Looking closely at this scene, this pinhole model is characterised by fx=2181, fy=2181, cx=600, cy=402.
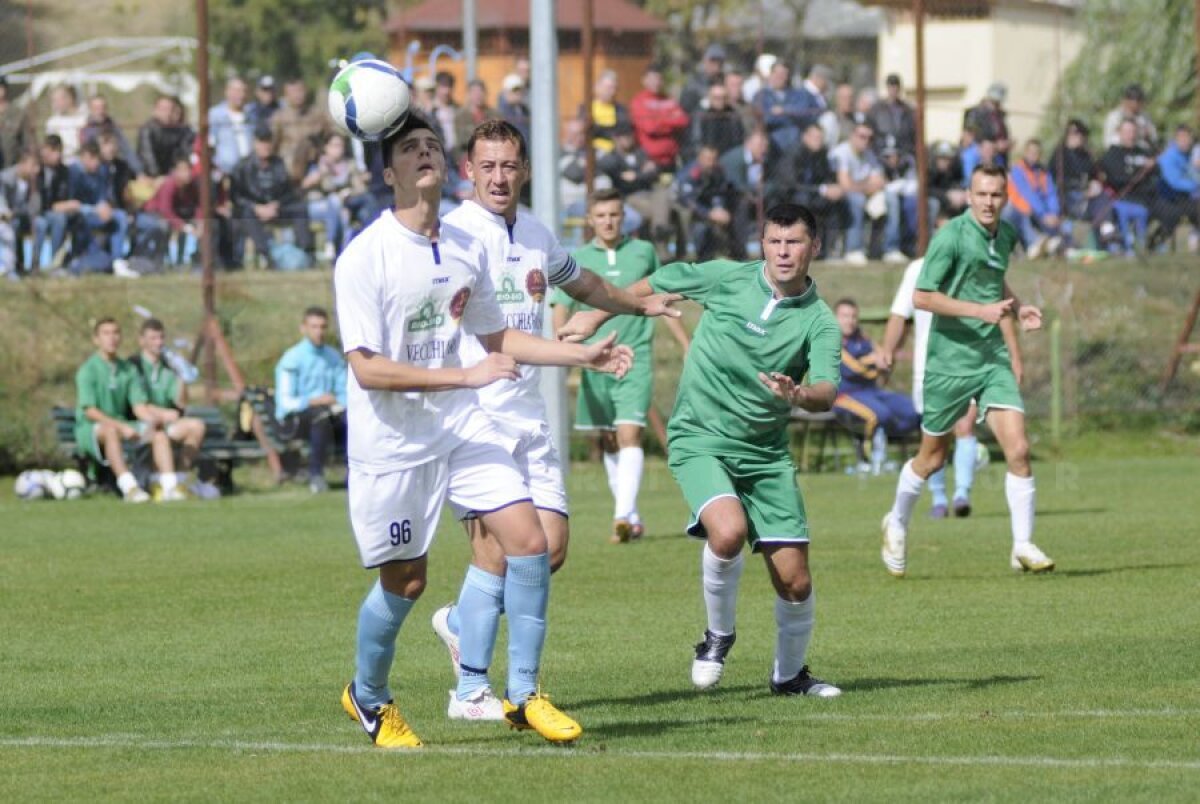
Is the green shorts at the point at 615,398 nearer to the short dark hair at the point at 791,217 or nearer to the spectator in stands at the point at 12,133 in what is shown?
A: the short dark hair at the point at 791,217

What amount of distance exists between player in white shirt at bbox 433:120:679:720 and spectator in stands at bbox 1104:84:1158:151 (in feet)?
50.7

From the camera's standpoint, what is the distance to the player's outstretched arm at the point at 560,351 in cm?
711

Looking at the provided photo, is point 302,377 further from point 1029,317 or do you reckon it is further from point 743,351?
point 743,351

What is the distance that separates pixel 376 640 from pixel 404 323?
3.66 ft

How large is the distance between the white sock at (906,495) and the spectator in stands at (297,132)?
10.6 meters

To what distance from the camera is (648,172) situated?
2242 centimetres

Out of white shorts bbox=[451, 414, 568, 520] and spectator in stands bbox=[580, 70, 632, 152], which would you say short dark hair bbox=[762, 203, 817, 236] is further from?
spectator in stands bbox=[580, 70, 632, 152]

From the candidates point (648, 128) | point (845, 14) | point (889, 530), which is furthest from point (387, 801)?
point (845, 14)

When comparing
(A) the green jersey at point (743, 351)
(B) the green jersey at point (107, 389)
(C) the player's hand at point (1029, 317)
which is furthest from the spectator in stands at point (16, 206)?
(A) the green jersey at point (743, 351)

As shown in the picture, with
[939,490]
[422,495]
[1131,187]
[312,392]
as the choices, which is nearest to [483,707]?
[422,495]

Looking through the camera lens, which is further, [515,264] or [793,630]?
[515,264]

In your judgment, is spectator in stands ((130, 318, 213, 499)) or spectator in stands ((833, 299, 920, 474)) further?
spectator in stands ((833, 299, 920, 474))

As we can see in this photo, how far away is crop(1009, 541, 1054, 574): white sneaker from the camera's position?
1288 cm

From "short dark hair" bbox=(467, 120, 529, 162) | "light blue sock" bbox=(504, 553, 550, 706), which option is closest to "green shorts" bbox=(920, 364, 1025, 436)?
"short dark hair" bbox=(467, 120, 529, 162)
